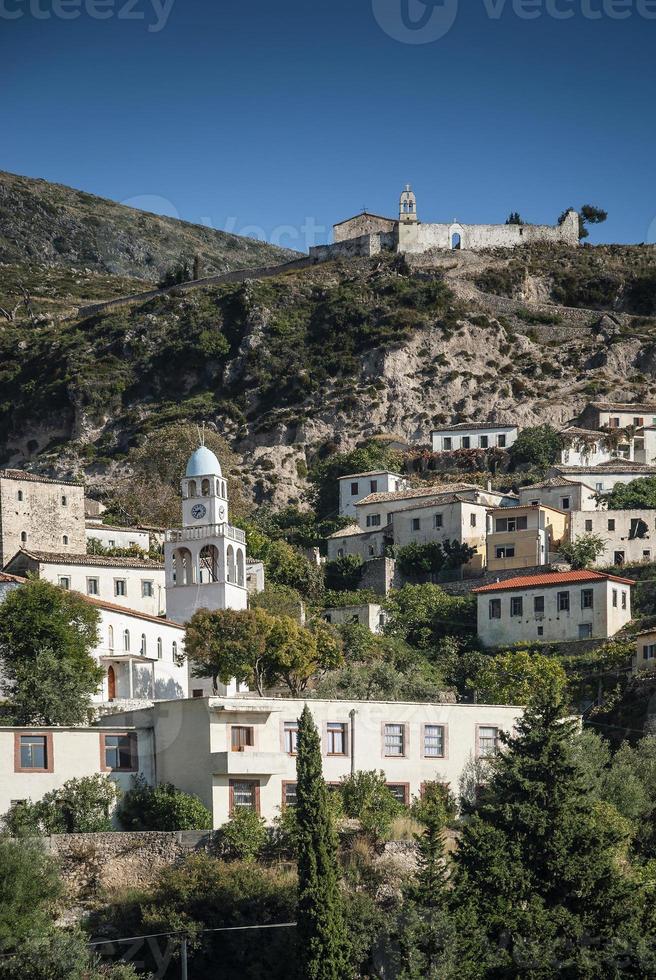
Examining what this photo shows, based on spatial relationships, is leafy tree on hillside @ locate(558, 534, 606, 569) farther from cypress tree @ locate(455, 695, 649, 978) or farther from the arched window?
cypress tree @ locate(455, 695, 649, 978)

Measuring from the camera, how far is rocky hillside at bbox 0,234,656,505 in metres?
131

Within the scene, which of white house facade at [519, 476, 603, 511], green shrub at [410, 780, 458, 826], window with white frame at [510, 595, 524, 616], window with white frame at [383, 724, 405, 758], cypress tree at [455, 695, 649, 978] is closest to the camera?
cypress tree at [455, 695, 649, 978]

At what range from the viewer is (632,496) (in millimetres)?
103562

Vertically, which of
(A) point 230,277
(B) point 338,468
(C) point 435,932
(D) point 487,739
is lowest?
(C) point 435,932

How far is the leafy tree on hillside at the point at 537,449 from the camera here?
382 ft

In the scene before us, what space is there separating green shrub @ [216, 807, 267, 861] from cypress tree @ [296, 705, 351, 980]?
3332 millimetres

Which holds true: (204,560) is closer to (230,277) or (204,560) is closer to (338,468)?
(338,468)

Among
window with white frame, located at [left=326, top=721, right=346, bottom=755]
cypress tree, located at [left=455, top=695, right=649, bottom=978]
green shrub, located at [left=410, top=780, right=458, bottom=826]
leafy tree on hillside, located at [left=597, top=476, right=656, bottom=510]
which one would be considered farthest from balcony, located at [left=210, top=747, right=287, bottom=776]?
leafy tree on hillside, located at [left=597, top=476, right=656, bottom=510]

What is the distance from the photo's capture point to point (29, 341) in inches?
6181

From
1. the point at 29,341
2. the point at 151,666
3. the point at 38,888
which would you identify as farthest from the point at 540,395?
the point at 38,888

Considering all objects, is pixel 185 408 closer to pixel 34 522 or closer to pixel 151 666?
pixel 34 522

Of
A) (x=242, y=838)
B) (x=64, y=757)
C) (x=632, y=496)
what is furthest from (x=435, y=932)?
(x=632, y=496)

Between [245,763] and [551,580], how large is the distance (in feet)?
113

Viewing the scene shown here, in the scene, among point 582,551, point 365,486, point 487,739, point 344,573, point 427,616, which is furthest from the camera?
point 365,486
